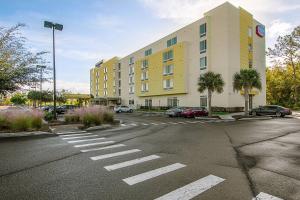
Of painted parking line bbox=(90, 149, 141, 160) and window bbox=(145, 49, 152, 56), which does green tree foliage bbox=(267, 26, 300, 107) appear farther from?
painted parking line bbox=(90, 149, 141, 160)

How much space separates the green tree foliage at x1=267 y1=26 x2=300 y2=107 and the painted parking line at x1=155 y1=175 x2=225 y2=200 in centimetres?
4999

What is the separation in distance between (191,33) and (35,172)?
1605 inches

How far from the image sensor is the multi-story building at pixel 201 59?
37.2 m

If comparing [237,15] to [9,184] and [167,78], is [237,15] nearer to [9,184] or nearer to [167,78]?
[167,78]

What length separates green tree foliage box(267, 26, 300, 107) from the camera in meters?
47.5

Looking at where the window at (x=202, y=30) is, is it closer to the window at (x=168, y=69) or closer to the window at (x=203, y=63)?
the window at (x=203, y=63)

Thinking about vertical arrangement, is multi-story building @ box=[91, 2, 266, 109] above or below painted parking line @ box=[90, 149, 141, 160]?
above

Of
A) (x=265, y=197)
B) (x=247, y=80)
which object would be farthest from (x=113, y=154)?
(x=247, y=80)

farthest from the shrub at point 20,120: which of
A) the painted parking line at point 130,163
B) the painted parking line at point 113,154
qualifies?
the painted parking line at point 130,163

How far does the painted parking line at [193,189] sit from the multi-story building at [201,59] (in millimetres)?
32248

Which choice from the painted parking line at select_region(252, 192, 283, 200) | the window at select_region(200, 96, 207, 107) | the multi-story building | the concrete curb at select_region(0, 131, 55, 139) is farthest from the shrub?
the window at select_region(200, 96, 207, 107)

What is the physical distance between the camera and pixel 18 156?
824 cm

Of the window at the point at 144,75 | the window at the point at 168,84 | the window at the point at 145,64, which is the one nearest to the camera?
the window at the point at 168,84

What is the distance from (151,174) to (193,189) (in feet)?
4.40
